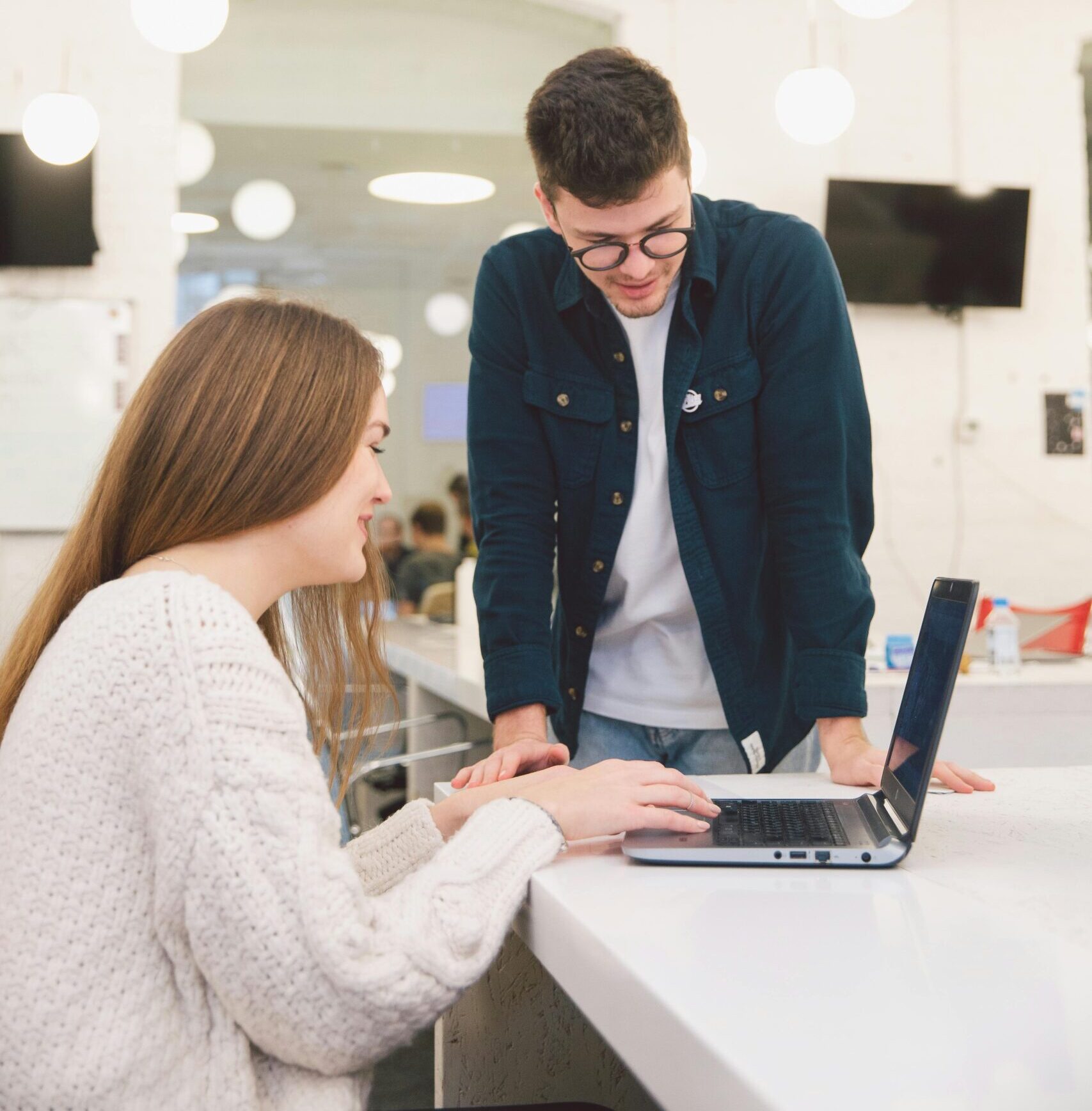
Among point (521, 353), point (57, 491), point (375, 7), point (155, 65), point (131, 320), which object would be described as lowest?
point (57, 491)

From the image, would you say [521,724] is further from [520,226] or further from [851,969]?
[520,226]

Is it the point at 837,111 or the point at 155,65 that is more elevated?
the point at 155,65

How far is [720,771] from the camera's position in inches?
57.7

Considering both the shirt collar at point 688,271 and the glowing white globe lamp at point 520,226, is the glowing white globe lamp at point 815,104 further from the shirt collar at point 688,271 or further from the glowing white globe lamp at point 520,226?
the glowing white globe lamp at point 520,226

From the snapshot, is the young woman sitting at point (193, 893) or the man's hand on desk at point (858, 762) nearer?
the young woman sitting at point (193, 893)

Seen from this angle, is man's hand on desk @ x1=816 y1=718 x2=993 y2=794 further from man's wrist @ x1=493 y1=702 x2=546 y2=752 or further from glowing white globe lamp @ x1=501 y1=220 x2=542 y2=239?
glowing white globe lamp @ x1=501 y1=220 x2=542 y2=239

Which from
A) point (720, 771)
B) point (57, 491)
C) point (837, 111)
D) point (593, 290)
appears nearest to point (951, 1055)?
point (720, 771)

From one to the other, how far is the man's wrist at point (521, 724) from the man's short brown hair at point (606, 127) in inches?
22.0

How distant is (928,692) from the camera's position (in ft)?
3.26

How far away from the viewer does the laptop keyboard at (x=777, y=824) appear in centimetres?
94

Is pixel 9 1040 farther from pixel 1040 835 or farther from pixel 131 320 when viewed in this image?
pixel 131 320

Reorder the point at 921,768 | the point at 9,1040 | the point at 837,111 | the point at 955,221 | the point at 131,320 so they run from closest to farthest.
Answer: the point at 9,1040
the point at 921,768
the point at 837,111
the point at 131,320
the point at 955,221

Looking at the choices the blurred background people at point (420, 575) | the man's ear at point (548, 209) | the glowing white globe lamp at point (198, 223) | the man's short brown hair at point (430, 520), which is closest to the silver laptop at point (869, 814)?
the man's ear at point (548, 209)

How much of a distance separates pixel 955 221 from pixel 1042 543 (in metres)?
1.26
